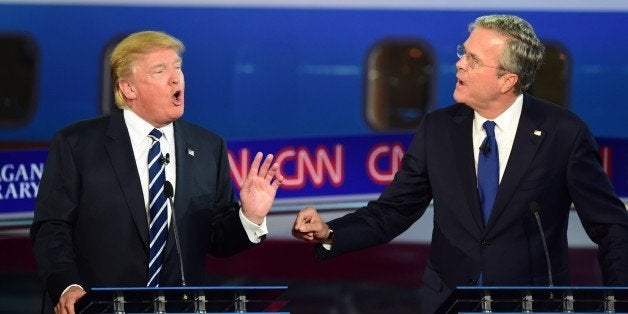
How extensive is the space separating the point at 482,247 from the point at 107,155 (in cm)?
126

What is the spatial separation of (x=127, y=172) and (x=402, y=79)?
3652mm

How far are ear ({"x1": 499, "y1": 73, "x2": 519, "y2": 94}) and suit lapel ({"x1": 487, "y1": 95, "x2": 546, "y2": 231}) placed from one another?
0.29 ft

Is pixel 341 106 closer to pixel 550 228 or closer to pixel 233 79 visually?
pixel 233 79

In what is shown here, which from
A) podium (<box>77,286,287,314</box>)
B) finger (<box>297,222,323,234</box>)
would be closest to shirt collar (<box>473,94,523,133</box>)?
finger (<box>297,222,323,234</box>)

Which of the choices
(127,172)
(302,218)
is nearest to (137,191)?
(127,172)

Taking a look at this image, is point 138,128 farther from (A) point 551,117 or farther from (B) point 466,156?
(A) point 551,117

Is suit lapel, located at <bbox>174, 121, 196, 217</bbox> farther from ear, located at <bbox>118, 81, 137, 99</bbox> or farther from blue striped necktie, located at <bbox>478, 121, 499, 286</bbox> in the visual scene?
blue striped necktie, located at <bbox>478, 121, 499, 286</bbox>

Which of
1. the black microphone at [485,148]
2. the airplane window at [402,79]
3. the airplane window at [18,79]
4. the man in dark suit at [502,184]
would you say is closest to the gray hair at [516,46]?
the man in dark suit at [502,184]

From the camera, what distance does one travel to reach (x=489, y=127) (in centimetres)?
423

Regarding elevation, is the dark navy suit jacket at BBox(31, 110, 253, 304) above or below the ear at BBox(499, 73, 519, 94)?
below

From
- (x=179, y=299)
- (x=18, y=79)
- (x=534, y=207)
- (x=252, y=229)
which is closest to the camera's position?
(x=179, y=299)

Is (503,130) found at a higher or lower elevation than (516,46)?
lower

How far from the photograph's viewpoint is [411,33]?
7.52m

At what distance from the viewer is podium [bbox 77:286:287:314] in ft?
10.7
